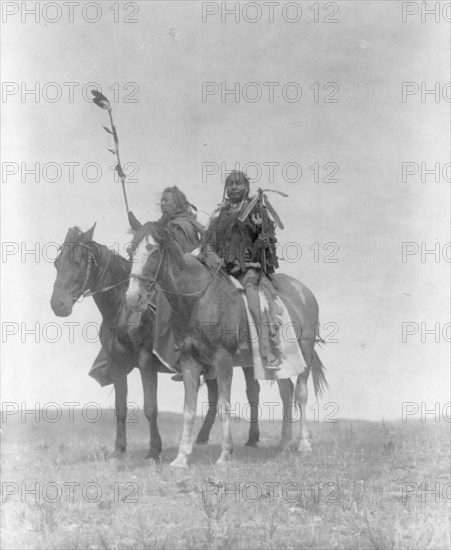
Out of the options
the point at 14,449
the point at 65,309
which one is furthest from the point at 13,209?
the point at 14,449

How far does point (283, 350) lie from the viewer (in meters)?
11.9

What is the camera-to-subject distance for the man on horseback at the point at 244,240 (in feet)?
39.0

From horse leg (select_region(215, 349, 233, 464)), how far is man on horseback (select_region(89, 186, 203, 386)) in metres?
0.82

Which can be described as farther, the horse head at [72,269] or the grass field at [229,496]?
the horse head at [72,269]

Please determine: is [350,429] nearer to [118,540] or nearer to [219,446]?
[219,446]

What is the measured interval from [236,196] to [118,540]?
5746mm

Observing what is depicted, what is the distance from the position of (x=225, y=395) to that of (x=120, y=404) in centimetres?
182

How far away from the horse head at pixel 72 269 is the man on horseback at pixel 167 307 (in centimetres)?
72

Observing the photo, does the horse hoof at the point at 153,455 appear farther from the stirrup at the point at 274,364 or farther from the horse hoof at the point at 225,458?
the stirrup at the point at 274,364

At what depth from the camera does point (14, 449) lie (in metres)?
12.4

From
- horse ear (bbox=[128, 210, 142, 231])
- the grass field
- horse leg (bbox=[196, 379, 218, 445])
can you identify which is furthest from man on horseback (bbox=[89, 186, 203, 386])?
the grass field

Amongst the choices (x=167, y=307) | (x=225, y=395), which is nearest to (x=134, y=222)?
(x=167, y=307)

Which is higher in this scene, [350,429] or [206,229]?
[206,229]

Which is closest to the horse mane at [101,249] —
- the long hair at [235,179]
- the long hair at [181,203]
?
the long hair at [181,203]
